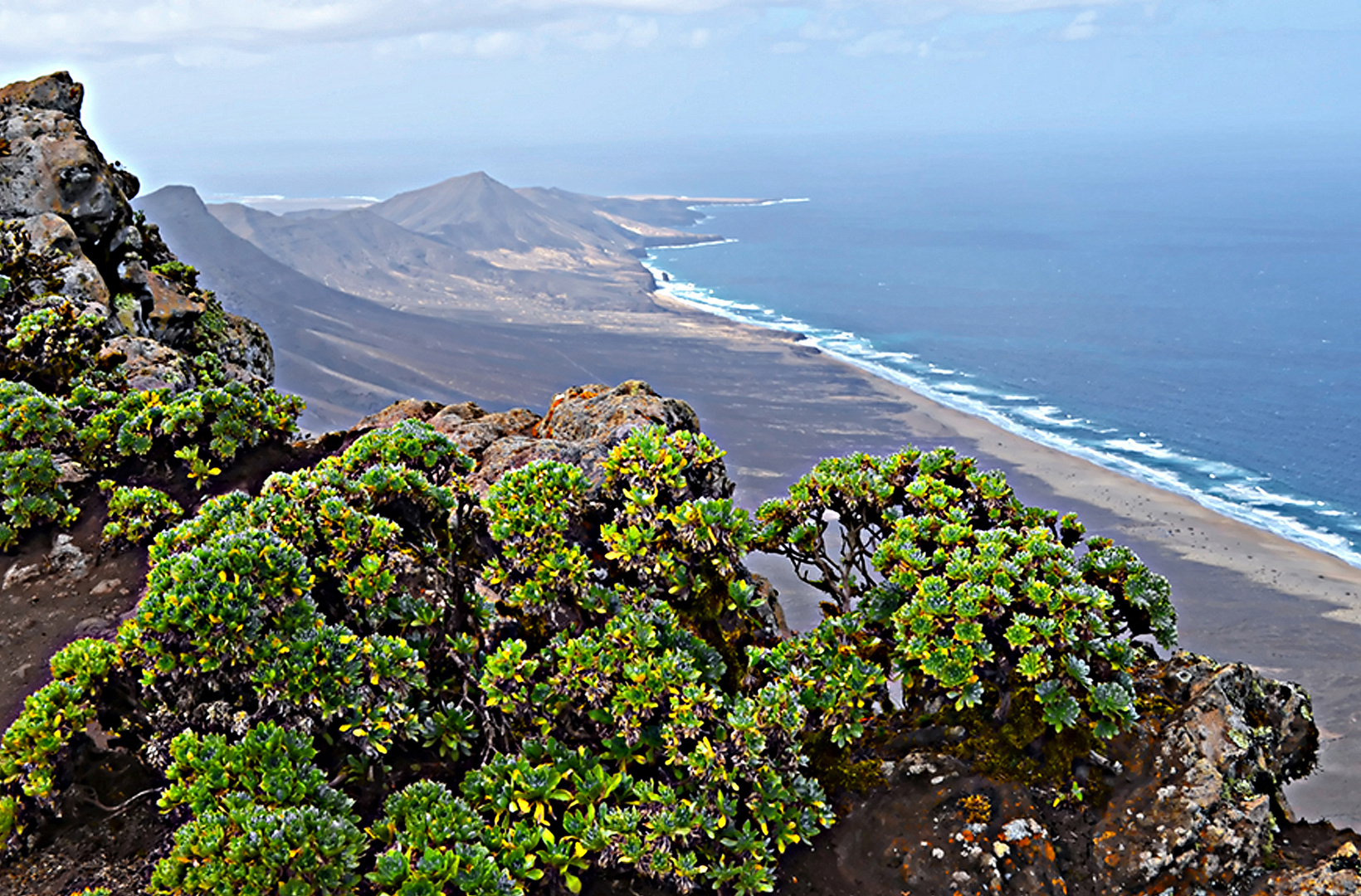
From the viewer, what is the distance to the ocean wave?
7088 cm

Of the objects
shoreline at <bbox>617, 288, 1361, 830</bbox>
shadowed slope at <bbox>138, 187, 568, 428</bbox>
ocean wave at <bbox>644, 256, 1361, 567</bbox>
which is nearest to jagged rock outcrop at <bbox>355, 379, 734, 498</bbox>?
shoreline at <bbox>617, 288, 1361, 830</bbox>

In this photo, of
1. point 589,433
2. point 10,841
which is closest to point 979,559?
point 589,433

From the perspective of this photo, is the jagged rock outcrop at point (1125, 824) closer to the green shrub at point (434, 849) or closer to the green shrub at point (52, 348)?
the green shrub at point (434, 849)

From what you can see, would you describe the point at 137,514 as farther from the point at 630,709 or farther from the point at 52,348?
the point at 630,709

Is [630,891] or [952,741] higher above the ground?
[952,741]

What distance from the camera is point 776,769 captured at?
973 cm

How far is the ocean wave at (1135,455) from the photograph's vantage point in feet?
233

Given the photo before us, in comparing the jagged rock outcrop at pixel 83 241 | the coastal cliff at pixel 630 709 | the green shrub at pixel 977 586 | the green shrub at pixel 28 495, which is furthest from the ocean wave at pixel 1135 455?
the green shrub at pixel 28 495

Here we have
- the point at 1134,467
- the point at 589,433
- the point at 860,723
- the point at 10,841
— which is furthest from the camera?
the point at 1134,467

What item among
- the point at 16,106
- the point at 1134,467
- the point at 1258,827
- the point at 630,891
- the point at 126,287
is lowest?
the point at 1134,467

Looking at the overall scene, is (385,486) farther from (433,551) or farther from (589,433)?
(589,433)

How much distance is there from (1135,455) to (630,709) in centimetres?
9072

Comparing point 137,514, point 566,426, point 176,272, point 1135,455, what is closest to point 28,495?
point 137,514

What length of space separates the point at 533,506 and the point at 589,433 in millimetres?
6072
